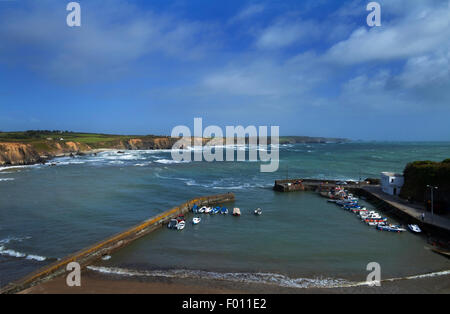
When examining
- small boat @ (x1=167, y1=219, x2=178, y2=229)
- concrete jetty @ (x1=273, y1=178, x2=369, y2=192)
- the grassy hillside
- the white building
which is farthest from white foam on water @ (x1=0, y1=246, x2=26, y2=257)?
the grassy hillside

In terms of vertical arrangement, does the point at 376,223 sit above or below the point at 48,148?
below

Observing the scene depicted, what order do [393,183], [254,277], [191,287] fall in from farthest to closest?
[393,183]
[254,277]
[191,287]

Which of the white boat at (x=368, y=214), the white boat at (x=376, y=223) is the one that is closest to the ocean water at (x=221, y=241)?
the white boat at (x=376, y=223)

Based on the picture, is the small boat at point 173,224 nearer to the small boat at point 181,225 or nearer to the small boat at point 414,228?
the small boat at point 181,225

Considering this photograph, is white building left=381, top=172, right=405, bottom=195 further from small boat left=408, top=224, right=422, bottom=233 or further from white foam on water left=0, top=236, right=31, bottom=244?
white foam on water left=0, top=236, right=31, bottom=244

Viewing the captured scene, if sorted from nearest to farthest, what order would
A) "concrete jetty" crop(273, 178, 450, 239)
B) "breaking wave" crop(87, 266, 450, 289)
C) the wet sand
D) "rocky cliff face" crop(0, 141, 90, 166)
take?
the wet sand < "breaking wave" crop(87, 266, 450, 289) < "concrete jetty" crop(273, 178, 450, 239) < "rocky cliff face" crop(0, 141, 90, 166)

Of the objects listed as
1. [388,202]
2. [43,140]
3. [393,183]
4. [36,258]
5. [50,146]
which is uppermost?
[43,140]

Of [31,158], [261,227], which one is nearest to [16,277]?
[261,227]

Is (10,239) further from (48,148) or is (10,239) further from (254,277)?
(48,148)

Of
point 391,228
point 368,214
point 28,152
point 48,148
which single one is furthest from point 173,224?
point 48,148
